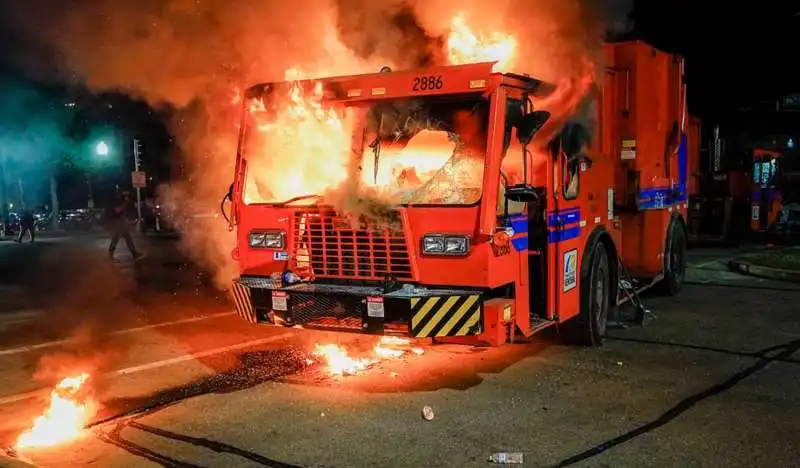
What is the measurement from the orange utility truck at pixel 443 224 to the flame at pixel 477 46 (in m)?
0.86

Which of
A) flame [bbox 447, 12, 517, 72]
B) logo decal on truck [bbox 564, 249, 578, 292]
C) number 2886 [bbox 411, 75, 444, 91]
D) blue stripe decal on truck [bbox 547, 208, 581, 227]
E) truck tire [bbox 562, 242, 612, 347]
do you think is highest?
flame [bbox 447, 12, 517, 72]

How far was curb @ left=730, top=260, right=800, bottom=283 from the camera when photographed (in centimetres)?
1244

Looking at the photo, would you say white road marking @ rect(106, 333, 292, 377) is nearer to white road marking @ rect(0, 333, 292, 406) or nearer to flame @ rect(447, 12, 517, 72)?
white road marking @ rect(0, 333, 292, 406)

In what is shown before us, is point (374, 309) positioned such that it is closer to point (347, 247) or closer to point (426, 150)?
point (347, 247)

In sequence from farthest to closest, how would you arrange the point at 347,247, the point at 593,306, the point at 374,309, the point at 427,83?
the point at 593,306 < the point at 347,247 < the point at 427,83 < the point at 374,309

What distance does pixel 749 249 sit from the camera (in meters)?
18.5

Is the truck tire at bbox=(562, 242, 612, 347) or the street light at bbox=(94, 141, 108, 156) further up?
the street light at bbox=(94, 141, 108, 156)

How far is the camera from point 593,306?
7.37 metres

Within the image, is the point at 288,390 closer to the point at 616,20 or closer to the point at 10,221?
the point at 616,20

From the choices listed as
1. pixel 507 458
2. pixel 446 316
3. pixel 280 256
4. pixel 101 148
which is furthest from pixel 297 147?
pixel 101 148

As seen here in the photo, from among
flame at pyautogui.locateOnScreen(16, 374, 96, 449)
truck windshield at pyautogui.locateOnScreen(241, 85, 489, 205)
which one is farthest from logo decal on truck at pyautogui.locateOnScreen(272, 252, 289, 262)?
flame at pyautogui.locateOnScreen(16, 374, 96, 449)

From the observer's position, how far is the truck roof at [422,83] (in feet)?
18.7

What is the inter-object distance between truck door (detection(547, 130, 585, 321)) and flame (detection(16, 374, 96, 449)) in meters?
3.89

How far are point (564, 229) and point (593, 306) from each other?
1165mm
